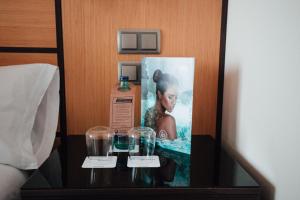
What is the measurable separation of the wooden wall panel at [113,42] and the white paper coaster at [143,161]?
0.27 metres

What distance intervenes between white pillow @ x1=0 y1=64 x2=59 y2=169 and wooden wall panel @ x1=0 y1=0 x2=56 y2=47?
0.19m

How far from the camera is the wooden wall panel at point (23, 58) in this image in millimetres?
837

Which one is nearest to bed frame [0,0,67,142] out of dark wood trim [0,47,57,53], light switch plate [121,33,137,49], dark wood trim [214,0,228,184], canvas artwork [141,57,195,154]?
dark wood trim [0,47,57,53]

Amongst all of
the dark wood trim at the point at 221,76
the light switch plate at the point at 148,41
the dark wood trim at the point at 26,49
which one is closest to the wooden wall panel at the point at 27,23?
the dark wood trim at the point at 26,49

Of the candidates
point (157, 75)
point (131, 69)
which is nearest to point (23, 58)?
point (131, 69)

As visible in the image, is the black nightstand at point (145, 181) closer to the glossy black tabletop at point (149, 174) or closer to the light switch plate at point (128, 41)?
the glossy black tabletop at point (149, 174)

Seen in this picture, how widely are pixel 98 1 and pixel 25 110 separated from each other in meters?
0.45

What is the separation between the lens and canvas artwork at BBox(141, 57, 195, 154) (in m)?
0.70

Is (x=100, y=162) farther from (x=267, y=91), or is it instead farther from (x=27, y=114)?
(x=267, y=91)

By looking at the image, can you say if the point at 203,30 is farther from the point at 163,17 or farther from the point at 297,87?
the point at 297,87

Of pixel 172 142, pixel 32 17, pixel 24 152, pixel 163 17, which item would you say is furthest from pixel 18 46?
pixel 172 142

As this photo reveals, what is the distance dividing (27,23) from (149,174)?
68cm

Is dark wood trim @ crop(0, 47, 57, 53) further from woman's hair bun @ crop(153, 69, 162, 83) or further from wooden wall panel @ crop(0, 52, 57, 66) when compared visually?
woman's hair bun @ crop(153, 69, 162, 83)

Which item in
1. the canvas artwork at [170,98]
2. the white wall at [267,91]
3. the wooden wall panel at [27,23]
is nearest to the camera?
the white wall at [267,91]
